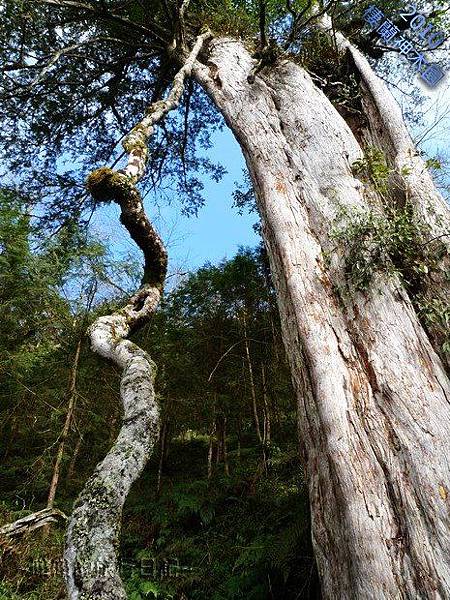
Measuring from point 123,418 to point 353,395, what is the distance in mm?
1416

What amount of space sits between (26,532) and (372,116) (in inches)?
240

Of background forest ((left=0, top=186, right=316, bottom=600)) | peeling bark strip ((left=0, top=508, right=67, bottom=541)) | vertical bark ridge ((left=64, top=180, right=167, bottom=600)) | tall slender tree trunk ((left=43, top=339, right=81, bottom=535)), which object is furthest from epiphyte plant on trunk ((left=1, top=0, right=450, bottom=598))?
tall slender tree trunk ((left=43, top=339, right=81, bottom=535))

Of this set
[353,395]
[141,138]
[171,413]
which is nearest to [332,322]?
[353,395]

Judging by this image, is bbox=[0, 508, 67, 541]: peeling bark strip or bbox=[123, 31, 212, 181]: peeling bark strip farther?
bbox=[0, 508, 67, 541]: peeling bark strip

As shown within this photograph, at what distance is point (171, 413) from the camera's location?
7.79 metres

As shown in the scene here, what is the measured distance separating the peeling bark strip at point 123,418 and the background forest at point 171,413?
2.90 m

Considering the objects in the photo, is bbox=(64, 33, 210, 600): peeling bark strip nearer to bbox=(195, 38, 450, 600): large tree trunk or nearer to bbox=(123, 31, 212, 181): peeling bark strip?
bbox=(123, 31, 212, 181): peeling bark strip

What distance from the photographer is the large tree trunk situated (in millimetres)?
1974

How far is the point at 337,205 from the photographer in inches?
135

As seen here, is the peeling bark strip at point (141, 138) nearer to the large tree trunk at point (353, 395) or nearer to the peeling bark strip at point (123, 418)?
the peeling bark strip at point (123, 418)

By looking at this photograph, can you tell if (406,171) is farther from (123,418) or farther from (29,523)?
(29,523)

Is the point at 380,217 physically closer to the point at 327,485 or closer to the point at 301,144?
the point at 301,144

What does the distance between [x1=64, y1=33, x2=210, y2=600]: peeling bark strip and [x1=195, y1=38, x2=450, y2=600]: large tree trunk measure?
1110 millimetres

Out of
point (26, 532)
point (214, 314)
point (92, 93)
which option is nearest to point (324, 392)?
point (26, 532)
